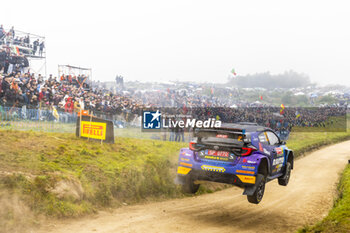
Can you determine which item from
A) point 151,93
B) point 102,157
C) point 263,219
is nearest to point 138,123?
point 102,157

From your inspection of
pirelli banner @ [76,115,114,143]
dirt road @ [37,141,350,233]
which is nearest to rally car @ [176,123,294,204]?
dirt road @ [37,141,350,233]

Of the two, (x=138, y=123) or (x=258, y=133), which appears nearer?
(x=258, y=133)

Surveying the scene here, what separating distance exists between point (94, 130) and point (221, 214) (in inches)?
250

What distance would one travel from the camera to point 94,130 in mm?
13398

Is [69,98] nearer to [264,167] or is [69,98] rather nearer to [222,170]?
[222,170]

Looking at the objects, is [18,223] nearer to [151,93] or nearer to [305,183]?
[305,183]

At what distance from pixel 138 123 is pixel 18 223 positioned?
1504cm

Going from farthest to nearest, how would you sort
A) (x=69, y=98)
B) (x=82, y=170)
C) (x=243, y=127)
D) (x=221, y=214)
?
(x=69, y=98), (x=82, y=170), (x=221, y=214), (x=243, y=127)

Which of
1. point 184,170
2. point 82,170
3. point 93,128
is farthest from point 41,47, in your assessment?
point 184,170

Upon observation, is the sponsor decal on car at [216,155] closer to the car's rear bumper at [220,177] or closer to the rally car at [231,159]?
the rally car at [231,159]

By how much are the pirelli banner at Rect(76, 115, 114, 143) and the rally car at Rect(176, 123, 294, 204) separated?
561 cm

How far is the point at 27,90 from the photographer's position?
17.1 metres

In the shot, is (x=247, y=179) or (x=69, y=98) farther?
(x=69, y=98)

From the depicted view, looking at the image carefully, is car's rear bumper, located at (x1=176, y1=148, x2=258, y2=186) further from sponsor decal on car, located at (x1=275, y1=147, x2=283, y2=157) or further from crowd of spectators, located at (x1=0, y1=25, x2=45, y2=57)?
crowd of spectators, located at (x1=0, y1=25, x2=45, y2=57)
